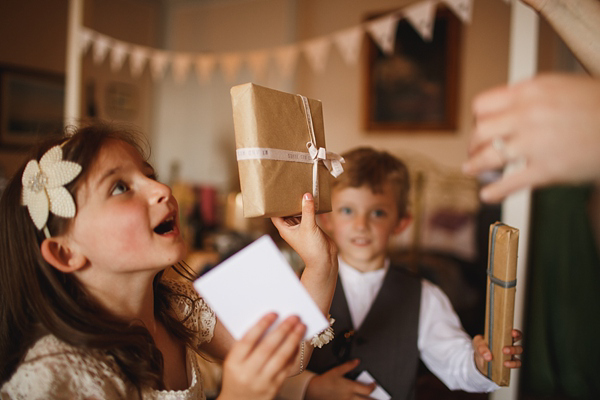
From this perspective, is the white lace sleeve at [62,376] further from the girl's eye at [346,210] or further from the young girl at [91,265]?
the girl's eye at [346,210]

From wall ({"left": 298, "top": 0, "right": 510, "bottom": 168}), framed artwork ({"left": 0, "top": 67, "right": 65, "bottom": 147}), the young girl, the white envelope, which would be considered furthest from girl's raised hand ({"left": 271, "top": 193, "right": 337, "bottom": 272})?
framed artwork ({"left": 0, "top": 67, "right": 65, "bottom": 147})

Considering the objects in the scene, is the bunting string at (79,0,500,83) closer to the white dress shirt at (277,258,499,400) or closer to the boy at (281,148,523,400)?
the boy at (281,148,523,400)

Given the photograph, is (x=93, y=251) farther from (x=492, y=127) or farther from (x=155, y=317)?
(x=492, y=127)

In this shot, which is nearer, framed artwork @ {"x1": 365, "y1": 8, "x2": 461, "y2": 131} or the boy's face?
the boy's face

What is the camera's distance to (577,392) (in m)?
2.46

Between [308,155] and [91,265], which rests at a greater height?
[308,155]

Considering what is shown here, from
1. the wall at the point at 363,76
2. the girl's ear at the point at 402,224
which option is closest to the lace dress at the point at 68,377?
the girl's ear at the point at 402,224

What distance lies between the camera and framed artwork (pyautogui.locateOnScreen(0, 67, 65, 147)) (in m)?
3.79

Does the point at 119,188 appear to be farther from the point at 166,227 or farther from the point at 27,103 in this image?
the point at 27,103

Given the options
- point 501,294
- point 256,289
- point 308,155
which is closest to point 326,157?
point 308,155

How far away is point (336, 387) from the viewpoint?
1151 mm

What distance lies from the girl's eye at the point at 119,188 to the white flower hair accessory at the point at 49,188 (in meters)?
0.07

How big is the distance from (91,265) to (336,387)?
68cm

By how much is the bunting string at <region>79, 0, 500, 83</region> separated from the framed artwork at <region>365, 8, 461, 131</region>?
0.07 meters
